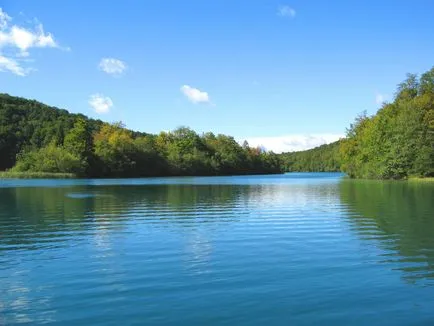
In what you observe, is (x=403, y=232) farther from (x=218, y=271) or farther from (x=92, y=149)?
(x=92, y=149)

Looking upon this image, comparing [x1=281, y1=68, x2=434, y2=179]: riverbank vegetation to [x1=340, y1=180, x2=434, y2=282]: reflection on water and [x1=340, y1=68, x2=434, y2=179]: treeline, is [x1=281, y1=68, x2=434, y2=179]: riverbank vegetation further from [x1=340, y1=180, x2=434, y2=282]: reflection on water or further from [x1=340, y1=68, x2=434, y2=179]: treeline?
[x1=340, y1=180, x2=434, y2=282]: reflection on water

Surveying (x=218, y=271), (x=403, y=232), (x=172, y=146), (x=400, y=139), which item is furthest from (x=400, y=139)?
(x=172, y=146)

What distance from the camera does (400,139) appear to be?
8850 centimetres

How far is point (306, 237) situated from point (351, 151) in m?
96.5

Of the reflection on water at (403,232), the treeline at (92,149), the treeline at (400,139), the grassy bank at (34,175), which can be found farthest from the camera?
the treeline at (92,149)

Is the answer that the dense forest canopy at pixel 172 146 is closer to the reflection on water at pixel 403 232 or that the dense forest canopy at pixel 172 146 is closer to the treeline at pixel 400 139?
the treeline at pixel 400 139

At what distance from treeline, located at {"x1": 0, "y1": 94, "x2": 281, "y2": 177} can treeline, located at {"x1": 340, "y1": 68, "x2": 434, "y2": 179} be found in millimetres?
66621

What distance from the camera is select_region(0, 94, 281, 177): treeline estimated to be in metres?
130

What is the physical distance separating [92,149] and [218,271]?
432 feet

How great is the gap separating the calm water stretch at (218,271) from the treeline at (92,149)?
354 feet

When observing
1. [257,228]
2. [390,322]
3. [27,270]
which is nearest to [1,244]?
[27,270]

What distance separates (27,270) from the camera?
14453mm

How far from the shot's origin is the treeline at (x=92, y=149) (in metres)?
130

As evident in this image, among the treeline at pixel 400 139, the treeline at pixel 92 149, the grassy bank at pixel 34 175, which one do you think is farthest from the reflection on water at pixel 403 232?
the treeline at pixel 92 149
